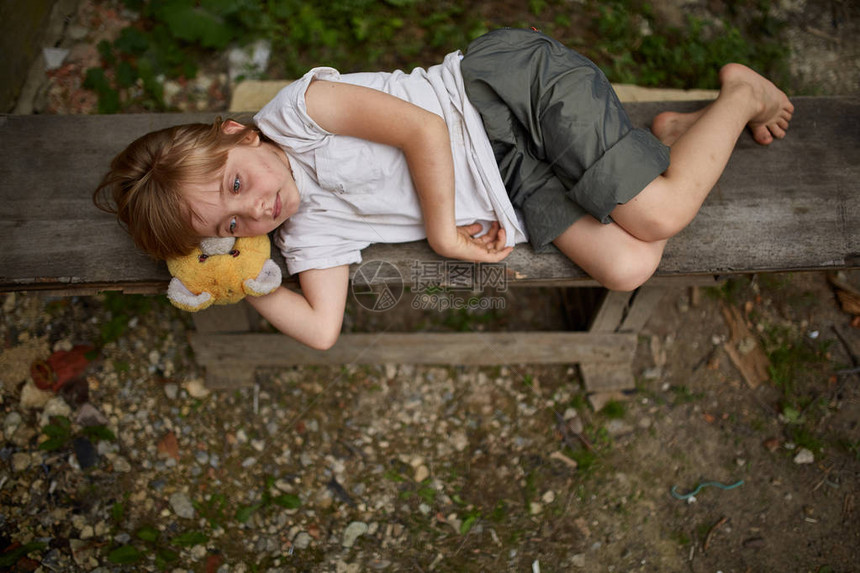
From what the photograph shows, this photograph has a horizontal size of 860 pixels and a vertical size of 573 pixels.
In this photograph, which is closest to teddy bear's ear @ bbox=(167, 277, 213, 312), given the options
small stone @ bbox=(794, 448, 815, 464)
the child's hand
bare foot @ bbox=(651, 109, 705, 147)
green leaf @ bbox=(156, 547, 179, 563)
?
the child's hand

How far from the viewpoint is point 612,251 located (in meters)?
1.95

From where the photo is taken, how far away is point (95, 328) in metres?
2.66

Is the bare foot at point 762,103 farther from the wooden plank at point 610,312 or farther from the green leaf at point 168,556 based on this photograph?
the green leaf at point 168,556

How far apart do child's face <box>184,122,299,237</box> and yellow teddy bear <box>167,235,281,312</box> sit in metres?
0.05

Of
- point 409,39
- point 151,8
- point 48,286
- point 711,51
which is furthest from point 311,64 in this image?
point 711,51

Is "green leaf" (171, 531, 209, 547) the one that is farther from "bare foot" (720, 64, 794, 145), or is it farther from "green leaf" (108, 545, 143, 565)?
"bare foot" (720, 64, 794, 145)

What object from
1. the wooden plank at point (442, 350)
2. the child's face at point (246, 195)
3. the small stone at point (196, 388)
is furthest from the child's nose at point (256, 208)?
the small stone at point (196, 388)

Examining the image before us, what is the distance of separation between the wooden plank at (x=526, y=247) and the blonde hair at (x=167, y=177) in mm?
308

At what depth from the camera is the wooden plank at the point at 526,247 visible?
2.00 m

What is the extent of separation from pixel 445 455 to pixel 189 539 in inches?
44.2

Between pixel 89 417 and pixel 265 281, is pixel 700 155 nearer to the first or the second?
pixel 265 281

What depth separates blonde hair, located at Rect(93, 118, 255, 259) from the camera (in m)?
1.64

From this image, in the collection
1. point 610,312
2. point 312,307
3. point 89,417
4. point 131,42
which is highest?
point 131,42

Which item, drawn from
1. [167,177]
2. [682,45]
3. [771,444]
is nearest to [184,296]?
[167,177]
